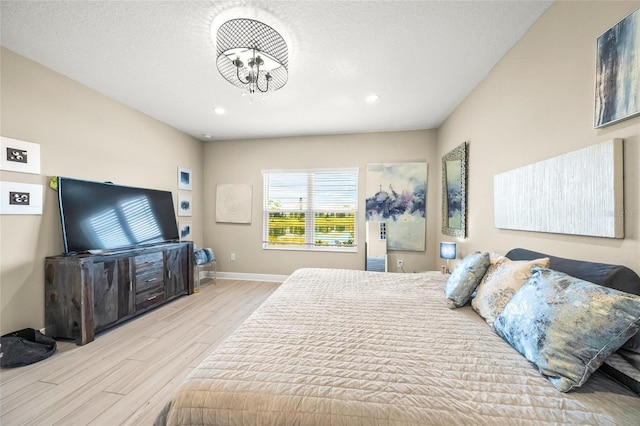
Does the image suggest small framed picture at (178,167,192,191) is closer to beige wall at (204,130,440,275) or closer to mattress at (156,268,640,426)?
beige wall at (204,130,440,275)

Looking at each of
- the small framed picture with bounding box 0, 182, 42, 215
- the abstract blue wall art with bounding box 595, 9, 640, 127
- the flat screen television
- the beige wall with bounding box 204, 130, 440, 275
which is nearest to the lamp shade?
the beige wall with bounding box 204, 130, 440, 275

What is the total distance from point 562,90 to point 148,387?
3413 millimetres

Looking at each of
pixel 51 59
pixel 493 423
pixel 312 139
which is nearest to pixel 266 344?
pixel 493 423

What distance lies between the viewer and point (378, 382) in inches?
35.9

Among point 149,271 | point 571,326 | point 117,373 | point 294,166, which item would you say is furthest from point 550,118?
point 149,271

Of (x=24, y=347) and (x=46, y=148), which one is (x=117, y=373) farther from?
(x=46, y=148)

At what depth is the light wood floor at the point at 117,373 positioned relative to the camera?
149 centimetres

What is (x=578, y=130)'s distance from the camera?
1358 mm

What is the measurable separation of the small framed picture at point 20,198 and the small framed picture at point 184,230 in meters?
1.81

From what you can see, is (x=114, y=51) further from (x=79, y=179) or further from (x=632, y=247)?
(x=632, y=247)

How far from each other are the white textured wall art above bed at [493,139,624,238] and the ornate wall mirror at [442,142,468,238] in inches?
35.1

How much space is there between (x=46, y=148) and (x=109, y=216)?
33.4 inches

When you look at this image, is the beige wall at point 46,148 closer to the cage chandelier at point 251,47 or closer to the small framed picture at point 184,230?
the small framed picture at point 184,230

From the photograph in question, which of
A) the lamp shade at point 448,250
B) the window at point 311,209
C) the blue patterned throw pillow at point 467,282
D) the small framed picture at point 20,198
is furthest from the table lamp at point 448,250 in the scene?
the small framed picture at point 20,198
